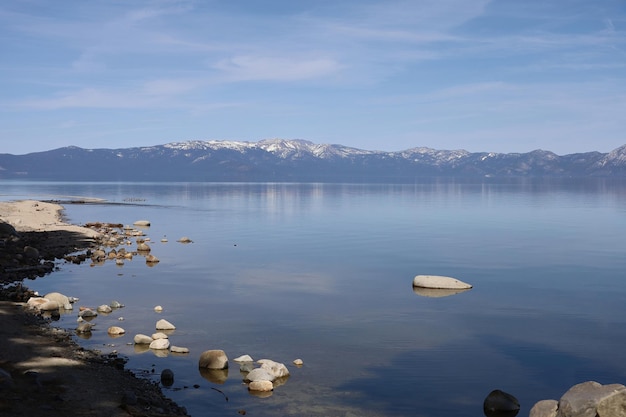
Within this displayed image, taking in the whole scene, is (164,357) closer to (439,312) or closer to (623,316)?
(439,312)

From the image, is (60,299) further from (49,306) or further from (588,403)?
(588,403)

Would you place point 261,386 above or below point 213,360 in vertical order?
below

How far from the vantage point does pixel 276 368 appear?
19.9m

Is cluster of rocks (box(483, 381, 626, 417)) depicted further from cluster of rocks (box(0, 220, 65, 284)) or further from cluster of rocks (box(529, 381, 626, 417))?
cluster of rocks (box(0, 220, 65, 284))

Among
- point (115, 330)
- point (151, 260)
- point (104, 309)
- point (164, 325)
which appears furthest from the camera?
point (151, 260)

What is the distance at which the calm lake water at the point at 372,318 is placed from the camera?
754 inches

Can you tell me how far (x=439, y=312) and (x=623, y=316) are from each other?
852 cm

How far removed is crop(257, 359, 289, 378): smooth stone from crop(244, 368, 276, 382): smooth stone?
195 millimetres

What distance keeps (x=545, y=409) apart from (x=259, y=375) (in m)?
8.39

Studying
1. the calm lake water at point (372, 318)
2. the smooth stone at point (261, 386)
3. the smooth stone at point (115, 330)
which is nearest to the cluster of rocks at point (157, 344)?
the calm lake water at point (372, 318)

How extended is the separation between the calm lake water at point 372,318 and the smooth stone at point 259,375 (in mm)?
491

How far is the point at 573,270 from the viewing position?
4241cm

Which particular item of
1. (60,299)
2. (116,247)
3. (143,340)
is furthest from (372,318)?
(116,247)

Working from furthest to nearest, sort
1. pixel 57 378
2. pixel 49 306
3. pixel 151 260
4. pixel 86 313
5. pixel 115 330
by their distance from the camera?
1. pixel 151 260
2. pixel 49 306
3. pixel 86 313
4. pixel 115 330
5. pixel 57 378
